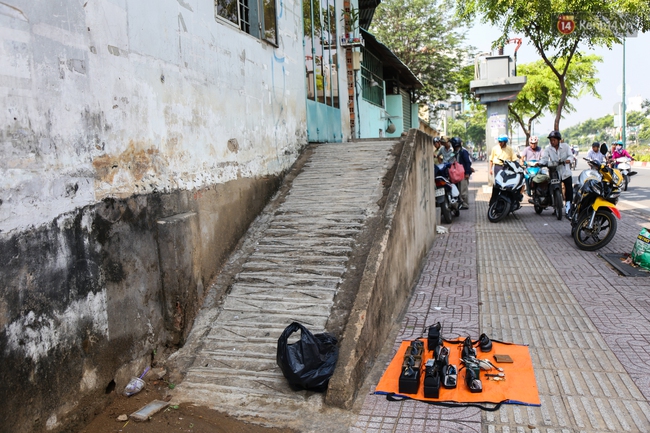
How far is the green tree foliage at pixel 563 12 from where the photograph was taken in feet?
41.2

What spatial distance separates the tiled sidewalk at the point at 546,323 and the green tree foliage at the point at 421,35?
17214mm

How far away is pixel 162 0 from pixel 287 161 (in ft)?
10.7

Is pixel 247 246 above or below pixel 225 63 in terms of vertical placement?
below

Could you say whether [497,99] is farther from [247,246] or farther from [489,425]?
[489,425]

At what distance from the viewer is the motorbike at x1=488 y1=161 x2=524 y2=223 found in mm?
10102

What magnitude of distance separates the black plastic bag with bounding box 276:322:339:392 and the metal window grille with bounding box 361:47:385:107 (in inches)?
426

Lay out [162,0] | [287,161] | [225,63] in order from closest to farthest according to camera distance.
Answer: [162,0], [225,63], [287,161]

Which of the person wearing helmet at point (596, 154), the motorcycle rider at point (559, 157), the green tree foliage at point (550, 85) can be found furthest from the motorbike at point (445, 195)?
the green tree foliage at point (550, 85)

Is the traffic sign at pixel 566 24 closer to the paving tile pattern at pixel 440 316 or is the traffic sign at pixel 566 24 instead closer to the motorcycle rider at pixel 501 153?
the motorcycle rider at pixel 501 153

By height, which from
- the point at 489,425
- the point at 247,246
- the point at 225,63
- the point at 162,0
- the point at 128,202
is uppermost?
the point at 162,0

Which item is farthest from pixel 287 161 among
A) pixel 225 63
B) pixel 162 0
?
Answer: pixel 162 0

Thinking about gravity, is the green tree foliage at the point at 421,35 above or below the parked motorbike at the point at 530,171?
above

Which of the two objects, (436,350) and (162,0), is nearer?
(436,350)

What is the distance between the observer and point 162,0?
15.0ft
